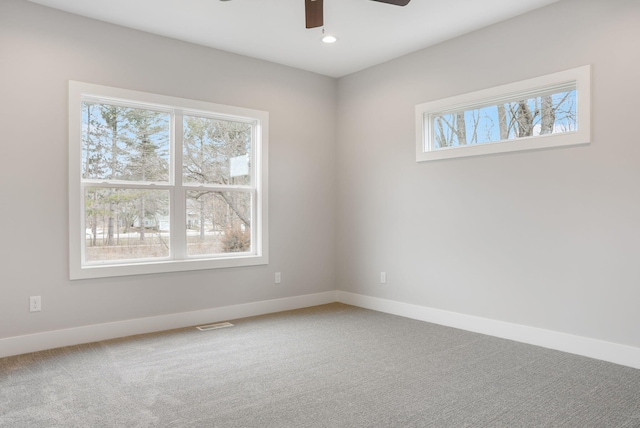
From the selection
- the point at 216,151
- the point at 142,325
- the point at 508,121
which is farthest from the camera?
the point at 216,151

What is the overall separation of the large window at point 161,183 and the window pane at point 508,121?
76.4 inches

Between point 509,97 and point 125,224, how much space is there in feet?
12.0

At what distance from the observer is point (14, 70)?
11.2 feet

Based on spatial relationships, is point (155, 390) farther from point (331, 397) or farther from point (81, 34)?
point (81, 34)

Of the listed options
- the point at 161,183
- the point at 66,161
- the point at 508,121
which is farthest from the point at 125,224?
the point at 508,121

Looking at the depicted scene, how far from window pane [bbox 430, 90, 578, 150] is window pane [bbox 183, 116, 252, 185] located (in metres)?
2.03

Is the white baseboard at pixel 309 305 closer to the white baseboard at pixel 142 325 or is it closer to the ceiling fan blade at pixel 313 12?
the white baseboard at pixel 142 325

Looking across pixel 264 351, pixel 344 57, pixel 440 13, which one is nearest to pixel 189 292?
pixel 264 351

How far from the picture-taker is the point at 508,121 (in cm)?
390

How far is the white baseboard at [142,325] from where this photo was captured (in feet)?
11.3

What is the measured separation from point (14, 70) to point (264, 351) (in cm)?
295

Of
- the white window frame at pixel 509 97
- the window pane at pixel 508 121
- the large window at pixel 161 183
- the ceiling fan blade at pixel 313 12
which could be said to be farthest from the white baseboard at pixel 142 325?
the ceiling fan blade at pixel 313 12

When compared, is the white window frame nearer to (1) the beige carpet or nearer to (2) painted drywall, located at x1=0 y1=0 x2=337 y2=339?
(2) painted drywall, located at x1=0 y1=0 x2=337 y2=339

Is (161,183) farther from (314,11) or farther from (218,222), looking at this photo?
(314,11)
